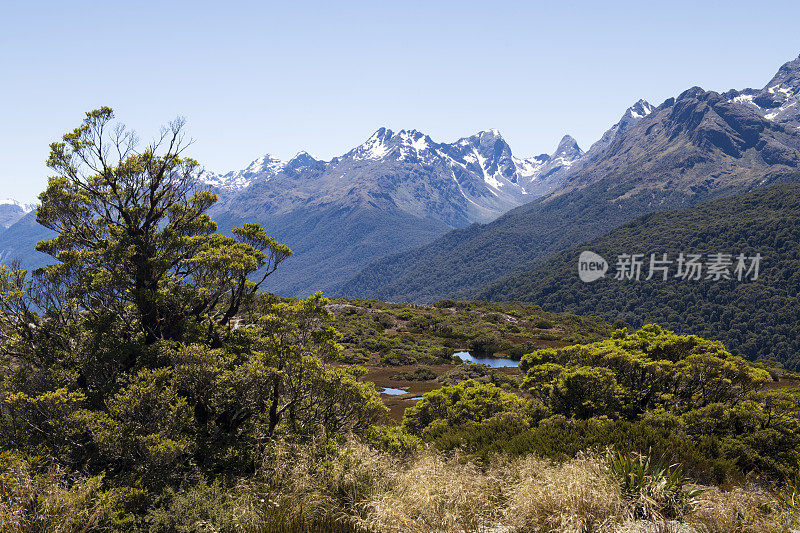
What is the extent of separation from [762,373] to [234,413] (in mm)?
20966

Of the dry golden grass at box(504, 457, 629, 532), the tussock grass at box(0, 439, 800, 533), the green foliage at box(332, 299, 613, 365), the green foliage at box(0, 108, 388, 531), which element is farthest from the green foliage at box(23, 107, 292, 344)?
the green foliage at box(332, 299, 613, 365)

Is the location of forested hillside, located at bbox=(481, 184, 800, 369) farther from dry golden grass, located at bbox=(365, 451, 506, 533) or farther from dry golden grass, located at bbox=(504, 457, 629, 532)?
dry golden grass, located at bbox=(365, 451, 506, 533)

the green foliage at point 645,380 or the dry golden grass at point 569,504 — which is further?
the green foliage at point 645,380

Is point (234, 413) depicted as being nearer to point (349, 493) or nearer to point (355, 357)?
point (349, 493)

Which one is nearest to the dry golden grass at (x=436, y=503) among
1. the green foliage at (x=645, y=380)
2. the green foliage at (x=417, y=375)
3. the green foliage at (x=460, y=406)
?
the green foliage at (x=645, y=380)

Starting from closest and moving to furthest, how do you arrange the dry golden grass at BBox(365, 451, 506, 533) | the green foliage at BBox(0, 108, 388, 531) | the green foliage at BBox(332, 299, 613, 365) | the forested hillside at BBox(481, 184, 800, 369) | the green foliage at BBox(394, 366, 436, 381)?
the dry golden grass at BBox(365, 451, 506, 533), the green foliage at BBox(0, 108, 388, 531), the green foliage at BBox(394, 366, 436, 381), the green foliage at BBox(332, 299, 613, 365), the forested hillside at BBox(481, 184, 800, 369)

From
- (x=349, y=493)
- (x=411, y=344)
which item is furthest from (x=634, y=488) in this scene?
(x=411, y=344)

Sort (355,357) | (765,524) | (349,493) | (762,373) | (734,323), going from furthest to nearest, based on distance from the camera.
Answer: (734,323)
(355,357)
(762,373)
(349,493)
(765,524)

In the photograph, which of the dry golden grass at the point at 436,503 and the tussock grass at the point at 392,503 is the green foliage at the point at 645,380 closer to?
the tussock grass at the point at 392,503

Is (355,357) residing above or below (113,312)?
below

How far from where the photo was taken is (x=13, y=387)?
1273 centimetres

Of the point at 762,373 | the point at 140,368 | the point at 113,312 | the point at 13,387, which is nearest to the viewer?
the point at 13,387

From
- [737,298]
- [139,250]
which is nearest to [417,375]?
[139,250]

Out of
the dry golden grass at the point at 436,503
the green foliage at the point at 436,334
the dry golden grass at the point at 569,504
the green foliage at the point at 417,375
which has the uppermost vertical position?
the dry golden grass at the point at 569,504
